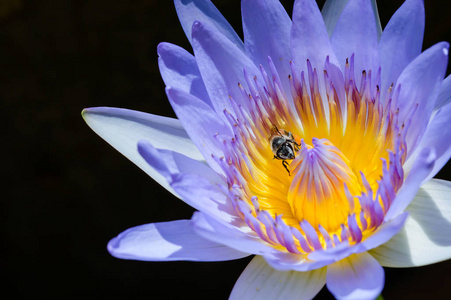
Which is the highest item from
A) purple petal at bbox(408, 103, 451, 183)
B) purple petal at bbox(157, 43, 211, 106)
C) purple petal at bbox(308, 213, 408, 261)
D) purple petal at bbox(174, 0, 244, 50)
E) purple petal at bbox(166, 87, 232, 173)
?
purple petal at bbox(174, 0, 244, 50)

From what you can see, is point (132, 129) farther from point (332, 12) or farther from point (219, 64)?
Answer: point (332, 12)

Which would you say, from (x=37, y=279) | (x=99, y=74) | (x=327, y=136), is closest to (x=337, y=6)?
(x=327, y=136)

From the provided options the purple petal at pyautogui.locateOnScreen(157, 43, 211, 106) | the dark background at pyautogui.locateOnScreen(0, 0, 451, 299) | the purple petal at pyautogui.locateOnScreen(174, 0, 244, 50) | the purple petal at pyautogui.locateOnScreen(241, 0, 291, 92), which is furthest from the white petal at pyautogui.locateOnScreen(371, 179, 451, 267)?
the dark background at pyautogui.locateOnScreen(0, 0, 451, 299)

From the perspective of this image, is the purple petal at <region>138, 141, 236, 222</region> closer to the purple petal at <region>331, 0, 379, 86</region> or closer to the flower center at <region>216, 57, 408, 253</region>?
the flower center at <region>216, 57, 408, 253</region>

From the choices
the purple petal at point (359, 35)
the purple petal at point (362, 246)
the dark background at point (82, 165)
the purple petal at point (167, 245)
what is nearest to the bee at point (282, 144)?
the purple petal at point (359, 35)

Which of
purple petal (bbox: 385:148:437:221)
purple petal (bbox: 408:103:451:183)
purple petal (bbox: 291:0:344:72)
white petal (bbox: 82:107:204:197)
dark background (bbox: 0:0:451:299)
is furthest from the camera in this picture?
dark background (bbox: 0:0:451:299)

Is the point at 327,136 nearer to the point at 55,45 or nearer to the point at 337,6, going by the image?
the point at 337,6
